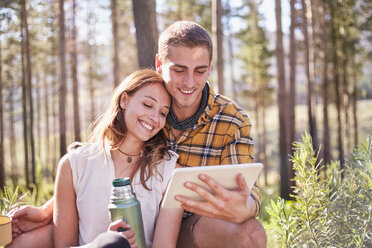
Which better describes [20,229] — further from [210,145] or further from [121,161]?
[210,145]

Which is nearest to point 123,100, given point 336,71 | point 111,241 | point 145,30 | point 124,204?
point 124,204

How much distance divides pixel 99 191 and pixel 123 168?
0.86ft

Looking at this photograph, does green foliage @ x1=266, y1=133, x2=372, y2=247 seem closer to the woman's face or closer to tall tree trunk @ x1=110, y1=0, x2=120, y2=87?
the woman's face

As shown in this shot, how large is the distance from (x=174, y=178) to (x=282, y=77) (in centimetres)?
1020

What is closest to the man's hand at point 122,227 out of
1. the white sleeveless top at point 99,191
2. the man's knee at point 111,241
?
the man's knee at point 111,241

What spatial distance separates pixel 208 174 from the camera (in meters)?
2.05

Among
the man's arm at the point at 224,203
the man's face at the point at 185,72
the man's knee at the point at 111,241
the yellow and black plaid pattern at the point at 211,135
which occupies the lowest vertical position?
the man's knee at the point at 111,241

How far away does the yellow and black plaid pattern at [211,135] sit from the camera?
10.4ft

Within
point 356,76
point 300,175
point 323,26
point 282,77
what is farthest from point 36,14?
point 356,76

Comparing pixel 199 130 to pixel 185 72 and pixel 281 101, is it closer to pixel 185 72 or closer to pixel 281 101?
pixel 185 72

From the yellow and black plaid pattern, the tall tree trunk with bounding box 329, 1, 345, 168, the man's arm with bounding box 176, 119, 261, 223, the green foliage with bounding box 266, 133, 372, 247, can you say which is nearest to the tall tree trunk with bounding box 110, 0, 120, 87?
the tall tree trunk with bounding box 329, 1, 345, 168

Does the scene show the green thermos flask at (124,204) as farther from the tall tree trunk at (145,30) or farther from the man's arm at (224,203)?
the tall tree trunk at (145,30)

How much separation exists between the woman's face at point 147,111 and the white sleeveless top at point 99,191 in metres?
0.31

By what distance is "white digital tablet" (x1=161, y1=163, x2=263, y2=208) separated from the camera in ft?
6.59
